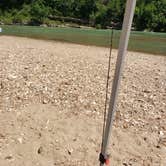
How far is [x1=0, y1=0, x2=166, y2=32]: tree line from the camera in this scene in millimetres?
124062

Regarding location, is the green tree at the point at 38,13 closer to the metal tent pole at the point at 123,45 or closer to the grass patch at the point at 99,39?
the grass patch at the point at 99,39

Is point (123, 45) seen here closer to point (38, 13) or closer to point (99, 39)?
point (99, 39)

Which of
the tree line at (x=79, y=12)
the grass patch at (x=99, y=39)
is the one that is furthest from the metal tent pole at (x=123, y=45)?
the tree line at (x=79, y=12)

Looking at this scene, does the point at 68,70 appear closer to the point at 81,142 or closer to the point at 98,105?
the point at 98,105

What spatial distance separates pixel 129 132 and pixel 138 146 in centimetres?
68

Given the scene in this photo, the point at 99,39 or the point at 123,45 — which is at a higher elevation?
the point at 123,45

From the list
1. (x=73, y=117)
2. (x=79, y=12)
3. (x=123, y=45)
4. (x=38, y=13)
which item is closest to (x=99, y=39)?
(x=73, y=117)

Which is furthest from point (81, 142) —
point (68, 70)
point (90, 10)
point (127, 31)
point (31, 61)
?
point (90, 10)

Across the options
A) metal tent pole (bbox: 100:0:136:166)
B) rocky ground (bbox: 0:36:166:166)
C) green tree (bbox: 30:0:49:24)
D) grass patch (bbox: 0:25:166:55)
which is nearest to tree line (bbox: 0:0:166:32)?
green tree (bbox: 30:0:49:24)

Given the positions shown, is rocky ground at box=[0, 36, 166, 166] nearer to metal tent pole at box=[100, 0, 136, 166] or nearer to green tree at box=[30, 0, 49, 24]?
metal tent pole at box=[100, 0, 136, 166]

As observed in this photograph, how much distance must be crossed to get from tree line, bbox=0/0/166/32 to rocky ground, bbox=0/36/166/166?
104 meters

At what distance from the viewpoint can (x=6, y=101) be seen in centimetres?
1060

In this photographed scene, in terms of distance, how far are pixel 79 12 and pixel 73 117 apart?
141m

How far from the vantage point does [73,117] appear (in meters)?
9.77
